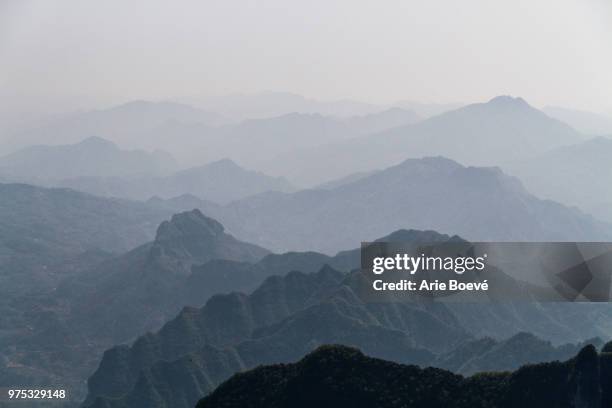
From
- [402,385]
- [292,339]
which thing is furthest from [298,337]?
[402,385]

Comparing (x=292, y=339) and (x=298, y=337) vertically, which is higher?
(x=298, y=337)

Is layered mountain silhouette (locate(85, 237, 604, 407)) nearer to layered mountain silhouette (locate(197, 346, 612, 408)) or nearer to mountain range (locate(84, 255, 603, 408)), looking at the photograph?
mountain range (locate(84, 255, 603, 408))

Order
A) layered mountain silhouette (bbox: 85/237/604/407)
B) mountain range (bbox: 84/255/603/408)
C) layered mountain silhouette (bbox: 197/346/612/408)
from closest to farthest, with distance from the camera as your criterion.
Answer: layered mountain silhouette (bbox: 197/346/612/408) < mountain range (bbox: 84/255/603/408) < layered mountain silhouette (bbox: 85/237/604/407)

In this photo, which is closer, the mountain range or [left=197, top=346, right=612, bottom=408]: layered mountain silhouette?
[left=197, top=346, right=612, bottom=408]: layered mountain silhouette

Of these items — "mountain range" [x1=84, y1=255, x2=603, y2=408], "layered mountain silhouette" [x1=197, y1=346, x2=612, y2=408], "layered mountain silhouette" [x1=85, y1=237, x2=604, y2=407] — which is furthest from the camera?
"layered mountain silhouette" [x1=85, y1=237, x2=604, y2=407]

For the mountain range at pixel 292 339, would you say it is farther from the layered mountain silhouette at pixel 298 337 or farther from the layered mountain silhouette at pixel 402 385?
the layered mountain silhouette at pixel 402 385

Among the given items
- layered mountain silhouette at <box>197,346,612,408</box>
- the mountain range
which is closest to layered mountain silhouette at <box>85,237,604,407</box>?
the mountain range

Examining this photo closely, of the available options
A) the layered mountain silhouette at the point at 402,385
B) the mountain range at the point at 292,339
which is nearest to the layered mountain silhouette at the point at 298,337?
the mountain range at the point at 292,339

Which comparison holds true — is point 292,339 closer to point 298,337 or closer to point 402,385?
point 298,337

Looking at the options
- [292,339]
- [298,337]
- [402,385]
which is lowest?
[402,385]
